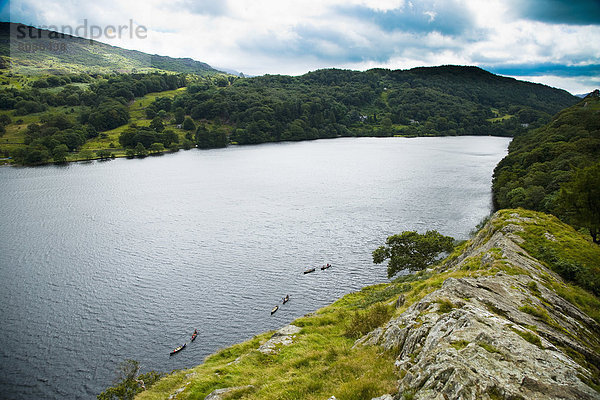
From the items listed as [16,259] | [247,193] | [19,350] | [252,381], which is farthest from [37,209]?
[252,381]

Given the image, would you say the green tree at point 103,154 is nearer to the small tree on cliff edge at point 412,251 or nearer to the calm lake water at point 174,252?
the calm lake water at point 174,252

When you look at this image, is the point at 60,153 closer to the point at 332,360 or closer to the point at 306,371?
the point at 306,371

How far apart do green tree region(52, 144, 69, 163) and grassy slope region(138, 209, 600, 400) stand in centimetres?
18122

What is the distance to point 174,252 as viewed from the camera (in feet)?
244

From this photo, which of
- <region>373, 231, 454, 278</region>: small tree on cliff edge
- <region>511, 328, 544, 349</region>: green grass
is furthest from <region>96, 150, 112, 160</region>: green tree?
<region>511, 328, 544, 349</region>: green grass

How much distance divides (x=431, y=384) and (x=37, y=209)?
122 m

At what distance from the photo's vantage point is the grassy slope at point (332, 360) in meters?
17.7

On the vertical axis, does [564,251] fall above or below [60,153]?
above

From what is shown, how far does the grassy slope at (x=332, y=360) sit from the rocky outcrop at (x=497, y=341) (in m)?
1.18

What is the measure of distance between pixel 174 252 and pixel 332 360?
59.9 meters

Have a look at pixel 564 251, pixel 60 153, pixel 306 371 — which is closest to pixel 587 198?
pixel 564 251

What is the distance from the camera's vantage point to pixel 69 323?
163 ft

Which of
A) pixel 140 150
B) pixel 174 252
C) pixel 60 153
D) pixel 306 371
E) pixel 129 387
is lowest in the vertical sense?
pixel 174 252

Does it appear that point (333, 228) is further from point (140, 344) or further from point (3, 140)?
point (3, 140)
